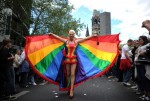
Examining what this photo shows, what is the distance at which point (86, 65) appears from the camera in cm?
1074

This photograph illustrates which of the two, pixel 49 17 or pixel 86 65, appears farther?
pixel 49 17

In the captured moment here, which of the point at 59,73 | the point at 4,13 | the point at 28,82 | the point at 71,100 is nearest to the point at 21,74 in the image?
the point at 28,82

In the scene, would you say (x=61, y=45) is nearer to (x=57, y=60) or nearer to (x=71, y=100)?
(x=57, y=60)

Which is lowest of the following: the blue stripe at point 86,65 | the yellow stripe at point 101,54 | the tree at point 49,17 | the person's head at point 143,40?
the blue stripe at point 86,65

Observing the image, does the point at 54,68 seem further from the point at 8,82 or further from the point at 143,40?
the point at 143,40

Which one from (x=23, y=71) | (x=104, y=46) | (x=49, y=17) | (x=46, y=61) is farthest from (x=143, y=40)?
(x=49, y=17)

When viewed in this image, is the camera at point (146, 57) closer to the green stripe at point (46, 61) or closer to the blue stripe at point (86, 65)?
the blue stripe at point (86, 65)

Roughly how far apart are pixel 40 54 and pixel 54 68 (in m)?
0.68

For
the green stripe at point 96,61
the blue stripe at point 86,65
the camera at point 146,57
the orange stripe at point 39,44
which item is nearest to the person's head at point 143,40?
the camera at point 146,57

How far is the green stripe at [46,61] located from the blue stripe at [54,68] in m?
0.10

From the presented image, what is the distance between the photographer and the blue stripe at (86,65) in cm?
1062

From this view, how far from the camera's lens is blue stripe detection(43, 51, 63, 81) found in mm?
10648

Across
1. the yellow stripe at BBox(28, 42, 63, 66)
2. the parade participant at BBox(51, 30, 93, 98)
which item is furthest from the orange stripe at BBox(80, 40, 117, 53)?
the yellow stripe at BBox(28, 42, 63, 66)

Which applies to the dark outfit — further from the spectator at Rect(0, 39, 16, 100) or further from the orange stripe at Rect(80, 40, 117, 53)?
the orange stripe at Rect(80, 40, 117, 53)
